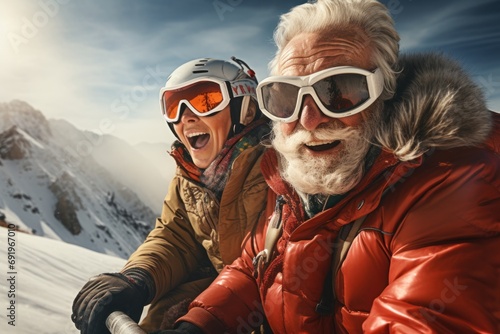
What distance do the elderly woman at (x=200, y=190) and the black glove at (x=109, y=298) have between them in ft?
0.03

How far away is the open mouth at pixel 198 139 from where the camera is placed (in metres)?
3.30

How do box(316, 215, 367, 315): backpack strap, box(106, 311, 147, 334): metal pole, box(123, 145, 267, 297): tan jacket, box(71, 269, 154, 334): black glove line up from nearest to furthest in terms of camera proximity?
box(316, 215, 367, 315): backpack strap
box(106, 311, 147, 334): metal pole
box(71, 269, 154, 334): black glove
box(123, 145, 267, 297): tan jacket

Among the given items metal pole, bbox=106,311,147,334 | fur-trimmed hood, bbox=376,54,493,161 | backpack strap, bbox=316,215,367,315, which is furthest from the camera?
metal pole, bbox=106,311,147,334

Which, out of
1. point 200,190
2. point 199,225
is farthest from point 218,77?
point 199,225

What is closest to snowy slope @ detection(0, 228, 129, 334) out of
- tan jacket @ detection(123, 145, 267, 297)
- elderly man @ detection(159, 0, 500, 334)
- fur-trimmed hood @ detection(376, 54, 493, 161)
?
tan jacket @ detection(123, 145, 267, 297)

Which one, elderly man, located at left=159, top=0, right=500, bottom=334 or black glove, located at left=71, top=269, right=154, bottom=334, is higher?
elderly man, located at left=159, top=0, right=500, bottom=334

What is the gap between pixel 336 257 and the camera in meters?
1.78

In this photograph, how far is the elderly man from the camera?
1386 millimetres

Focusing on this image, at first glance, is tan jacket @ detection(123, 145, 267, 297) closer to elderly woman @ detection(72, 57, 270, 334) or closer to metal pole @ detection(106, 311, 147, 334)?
elderly woman @ detection(72, 57, 270, 334)

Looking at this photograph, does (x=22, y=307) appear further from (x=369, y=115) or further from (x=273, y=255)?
(x=369, y=115)

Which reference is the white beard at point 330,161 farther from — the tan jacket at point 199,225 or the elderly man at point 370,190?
Result: the tan jacket at point 199,225

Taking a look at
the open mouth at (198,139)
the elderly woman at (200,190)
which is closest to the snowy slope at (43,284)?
the elderly woman at (200,190)

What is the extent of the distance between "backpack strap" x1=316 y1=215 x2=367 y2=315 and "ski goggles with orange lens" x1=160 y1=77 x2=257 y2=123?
1.73m

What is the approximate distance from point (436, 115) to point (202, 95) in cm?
200
